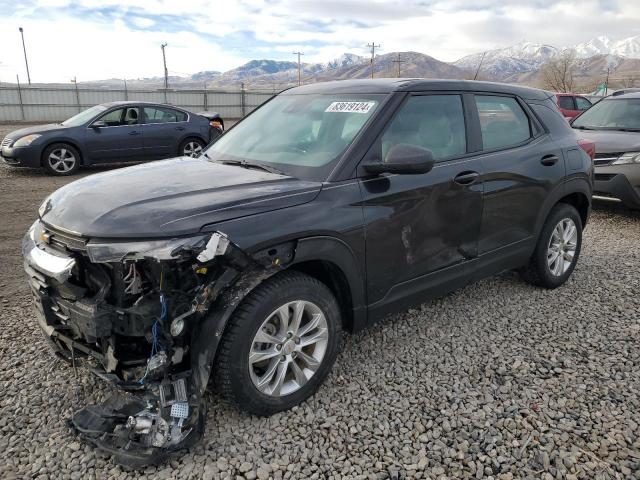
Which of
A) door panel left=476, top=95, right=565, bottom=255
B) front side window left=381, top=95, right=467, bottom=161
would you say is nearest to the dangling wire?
front side window left=381, top=95, right=467, bottom=161

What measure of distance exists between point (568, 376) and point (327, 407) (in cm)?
160

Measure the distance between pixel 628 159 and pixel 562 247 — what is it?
3.18m

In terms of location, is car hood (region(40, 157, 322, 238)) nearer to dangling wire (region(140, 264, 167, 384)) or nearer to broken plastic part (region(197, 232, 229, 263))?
broken plastic part (region(197, 232, 229, 263))

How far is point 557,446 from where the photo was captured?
2.63 meters

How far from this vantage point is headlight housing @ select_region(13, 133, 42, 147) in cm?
996

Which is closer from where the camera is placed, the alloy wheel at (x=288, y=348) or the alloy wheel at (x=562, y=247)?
the alloy wheel at (x=288, y=348)

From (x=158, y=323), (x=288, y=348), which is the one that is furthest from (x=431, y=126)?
(x=158, y=323)

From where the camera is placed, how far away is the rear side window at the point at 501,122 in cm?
386

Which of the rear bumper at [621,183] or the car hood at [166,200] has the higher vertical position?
the car hood at [166,200]

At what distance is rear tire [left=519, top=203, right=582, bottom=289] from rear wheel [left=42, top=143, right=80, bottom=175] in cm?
912

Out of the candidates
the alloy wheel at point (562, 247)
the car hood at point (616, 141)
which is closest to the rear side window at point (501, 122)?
the alloy wheel at point (562, 247)

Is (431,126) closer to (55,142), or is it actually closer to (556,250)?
(556,250)

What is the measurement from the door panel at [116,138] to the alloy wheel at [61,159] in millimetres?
371

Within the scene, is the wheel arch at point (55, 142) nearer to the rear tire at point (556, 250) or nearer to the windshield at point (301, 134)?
the windshield at point (301, 134)
